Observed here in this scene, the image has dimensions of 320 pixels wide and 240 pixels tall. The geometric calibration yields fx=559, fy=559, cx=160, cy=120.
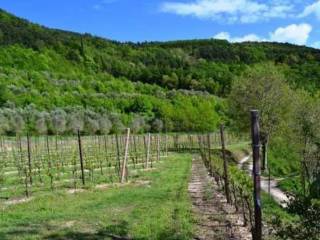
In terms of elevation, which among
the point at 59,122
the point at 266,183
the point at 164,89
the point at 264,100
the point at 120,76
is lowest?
the point at 266,183

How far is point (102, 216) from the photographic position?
14.5 metres

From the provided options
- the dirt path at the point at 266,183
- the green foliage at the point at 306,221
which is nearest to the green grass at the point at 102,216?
the green foliage at the point at 306,221

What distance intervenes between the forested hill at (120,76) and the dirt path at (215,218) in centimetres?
5030

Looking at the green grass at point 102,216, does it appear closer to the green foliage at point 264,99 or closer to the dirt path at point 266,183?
the dirt path at point 266,183

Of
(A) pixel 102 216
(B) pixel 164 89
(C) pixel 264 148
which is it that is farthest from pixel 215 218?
(B) pixel 164 89

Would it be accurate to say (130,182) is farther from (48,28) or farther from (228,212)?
(48,28)

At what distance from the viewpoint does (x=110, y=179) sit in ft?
85.4

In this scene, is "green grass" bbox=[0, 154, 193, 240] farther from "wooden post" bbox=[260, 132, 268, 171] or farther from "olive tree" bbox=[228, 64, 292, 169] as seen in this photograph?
"olive tree" bbox=[228, 64, 292, 169]

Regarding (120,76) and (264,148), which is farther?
(120,76)

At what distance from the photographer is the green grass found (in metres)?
12.2

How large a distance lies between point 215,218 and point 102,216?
9.88 ft

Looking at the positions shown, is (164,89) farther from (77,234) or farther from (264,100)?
(77,234)

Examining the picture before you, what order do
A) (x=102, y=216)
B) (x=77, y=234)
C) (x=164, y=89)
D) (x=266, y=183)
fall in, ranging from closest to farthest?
(x=77, y=234)
(x=102, y=216)
(x=266, y=183)
(x=164, y=89)

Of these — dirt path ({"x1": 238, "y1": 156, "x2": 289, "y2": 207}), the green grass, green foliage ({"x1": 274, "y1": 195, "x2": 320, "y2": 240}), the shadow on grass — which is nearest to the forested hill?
dirt path ({"x1": 238, "y1": 156, "x2": 289, "y2": 207})
